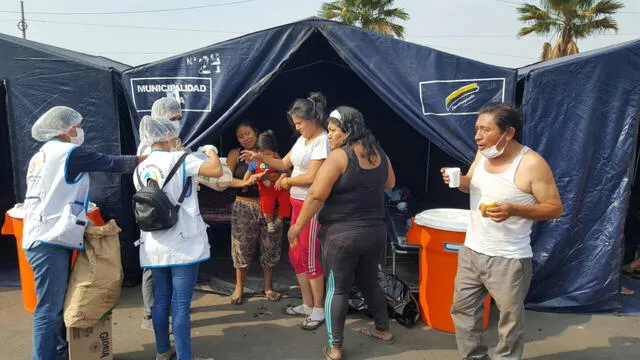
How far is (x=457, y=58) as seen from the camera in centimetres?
355

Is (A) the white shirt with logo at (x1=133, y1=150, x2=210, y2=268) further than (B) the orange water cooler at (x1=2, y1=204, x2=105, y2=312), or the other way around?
(B) the orange water cooler at (x1=2, y1=204, x2=105, y2=312)

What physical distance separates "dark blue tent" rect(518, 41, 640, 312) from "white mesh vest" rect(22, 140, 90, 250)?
3.23 meters

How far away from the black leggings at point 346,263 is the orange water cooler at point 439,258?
0.56 metres

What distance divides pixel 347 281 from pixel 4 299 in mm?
3139

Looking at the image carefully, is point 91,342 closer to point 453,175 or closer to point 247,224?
point 247,224

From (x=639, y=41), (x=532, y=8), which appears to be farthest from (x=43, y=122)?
(x=532, y=8)

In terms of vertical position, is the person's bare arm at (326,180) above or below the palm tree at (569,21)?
Answer: below

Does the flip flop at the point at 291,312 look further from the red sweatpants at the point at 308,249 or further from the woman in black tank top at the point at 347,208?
the woman in black tank top at the point at 347,208

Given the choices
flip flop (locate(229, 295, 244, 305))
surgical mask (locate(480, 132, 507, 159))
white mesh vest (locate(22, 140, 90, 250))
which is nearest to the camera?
surgical mask (locate(480, 132, 507, 159))

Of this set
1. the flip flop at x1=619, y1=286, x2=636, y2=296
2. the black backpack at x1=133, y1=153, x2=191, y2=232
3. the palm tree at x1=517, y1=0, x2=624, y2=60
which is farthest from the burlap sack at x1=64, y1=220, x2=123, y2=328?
the palm tree at x1=517, y1=0, x2=624, y2=60

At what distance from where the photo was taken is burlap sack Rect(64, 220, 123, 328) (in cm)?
260

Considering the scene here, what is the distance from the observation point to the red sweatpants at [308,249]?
Answer: 3.37m

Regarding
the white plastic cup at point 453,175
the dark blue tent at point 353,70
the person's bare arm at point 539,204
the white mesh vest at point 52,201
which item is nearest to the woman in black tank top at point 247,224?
the dark blue tent at point 353,70

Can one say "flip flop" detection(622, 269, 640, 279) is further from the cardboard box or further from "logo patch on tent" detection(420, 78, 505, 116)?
the cardboard box
